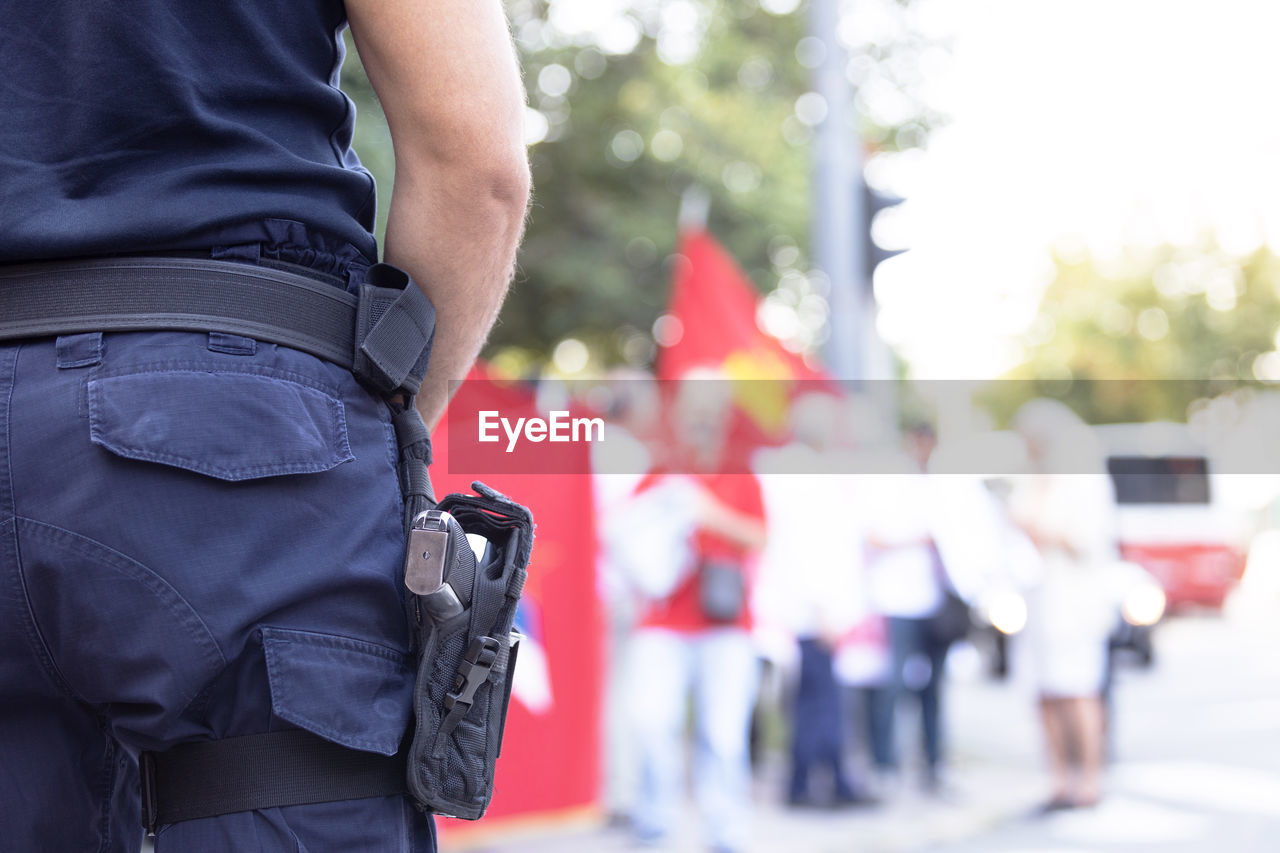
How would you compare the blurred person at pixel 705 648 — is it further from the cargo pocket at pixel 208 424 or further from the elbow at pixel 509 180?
the cargo pocket at pixel 208 424

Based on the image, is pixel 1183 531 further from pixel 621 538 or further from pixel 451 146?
pixel 451 146

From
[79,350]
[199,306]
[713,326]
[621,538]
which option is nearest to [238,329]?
[199,306]

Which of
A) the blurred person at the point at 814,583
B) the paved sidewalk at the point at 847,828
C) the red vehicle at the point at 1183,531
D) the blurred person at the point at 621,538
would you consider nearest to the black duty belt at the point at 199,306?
the blurred person at the point at 621,538

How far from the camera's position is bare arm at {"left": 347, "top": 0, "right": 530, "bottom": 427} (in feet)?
4.47

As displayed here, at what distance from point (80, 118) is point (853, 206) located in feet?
21.1

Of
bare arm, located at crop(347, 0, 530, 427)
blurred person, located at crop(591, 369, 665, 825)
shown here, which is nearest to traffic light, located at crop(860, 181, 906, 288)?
blurred person, located at crop(591, 369, 665, 825)

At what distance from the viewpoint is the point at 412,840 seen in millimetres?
1315

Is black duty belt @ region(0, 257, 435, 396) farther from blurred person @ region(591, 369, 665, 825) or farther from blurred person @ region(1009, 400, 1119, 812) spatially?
blurred person @ region(1009, 400, 1119, 812)

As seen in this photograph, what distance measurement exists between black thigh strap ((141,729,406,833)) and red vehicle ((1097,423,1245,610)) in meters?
17.6

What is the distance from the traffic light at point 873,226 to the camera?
7.27 meters

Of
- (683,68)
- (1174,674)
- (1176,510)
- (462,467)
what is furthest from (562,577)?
(1176,510)

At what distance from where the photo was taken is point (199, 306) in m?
1.27

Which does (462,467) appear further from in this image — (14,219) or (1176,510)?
(1176,510)

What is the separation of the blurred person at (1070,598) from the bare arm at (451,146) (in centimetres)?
576
